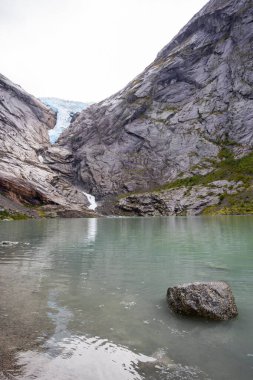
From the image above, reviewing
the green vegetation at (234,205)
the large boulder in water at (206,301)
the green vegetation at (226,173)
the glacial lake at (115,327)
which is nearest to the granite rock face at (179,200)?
the green vegetation at (234,205)

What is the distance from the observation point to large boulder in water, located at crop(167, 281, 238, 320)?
14539 mm

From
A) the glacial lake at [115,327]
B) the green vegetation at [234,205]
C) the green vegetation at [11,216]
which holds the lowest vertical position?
the glacial lake at [115,327]

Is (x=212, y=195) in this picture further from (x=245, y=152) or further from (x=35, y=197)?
(x=35, y=197)

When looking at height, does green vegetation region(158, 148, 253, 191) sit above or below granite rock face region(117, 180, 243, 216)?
above

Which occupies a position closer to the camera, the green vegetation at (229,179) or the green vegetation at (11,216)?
the green vegetation at (11,216)

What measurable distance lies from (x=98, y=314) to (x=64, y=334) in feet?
8.84

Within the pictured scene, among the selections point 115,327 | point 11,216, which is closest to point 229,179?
point 11,216

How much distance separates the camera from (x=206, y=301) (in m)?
14.8

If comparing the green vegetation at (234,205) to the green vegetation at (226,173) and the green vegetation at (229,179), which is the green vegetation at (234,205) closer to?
the green vegetation at (229,179)

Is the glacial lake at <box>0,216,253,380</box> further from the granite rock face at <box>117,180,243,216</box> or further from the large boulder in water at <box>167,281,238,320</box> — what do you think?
the granite rock face at <box>117,180,243,216</box>

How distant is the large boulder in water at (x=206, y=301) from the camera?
1454cm

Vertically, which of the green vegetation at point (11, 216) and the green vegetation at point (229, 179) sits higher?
the green vegetation at point (229, 179)

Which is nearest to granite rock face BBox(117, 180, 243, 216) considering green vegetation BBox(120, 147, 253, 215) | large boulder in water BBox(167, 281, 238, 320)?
green vegetation BBox(120, 147, 253, 215)

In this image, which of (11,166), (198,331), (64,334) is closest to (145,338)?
(198,331)
